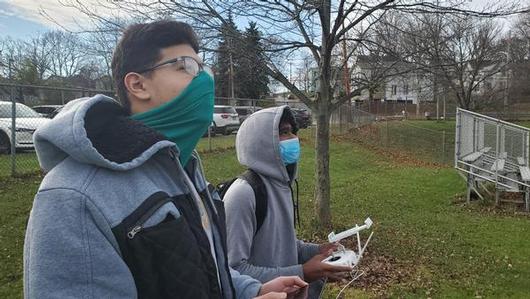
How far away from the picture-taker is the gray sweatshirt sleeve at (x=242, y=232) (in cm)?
246

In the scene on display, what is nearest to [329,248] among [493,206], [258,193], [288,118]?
[258,193]

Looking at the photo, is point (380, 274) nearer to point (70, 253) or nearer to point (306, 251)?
point (306, 251)

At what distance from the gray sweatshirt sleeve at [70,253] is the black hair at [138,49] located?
437 mm

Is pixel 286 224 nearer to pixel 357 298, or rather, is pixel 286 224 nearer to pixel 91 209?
pixel 91 209

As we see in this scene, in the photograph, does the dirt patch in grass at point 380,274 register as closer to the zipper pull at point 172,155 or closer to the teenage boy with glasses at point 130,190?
the teenage boy with glasses at point 130,190

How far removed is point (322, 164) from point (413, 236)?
2.14 metres

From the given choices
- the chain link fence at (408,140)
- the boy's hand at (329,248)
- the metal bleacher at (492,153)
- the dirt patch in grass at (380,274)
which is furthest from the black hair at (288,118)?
the chain link fence at (408,140)

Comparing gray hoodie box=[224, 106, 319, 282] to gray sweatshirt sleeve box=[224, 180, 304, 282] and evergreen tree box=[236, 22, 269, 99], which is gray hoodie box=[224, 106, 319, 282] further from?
evergreen tree box=[236, 22, 269, 99]

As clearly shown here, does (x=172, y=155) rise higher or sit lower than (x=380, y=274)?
higher

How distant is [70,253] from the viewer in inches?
45.5

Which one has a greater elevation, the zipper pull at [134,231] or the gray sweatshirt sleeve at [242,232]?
the zipper pull at [134,231]

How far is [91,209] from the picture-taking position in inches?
46.9

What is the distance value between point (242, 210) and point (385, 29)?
16.6 feet

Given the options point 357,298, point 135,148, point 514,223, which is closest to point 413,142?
point 514,223
